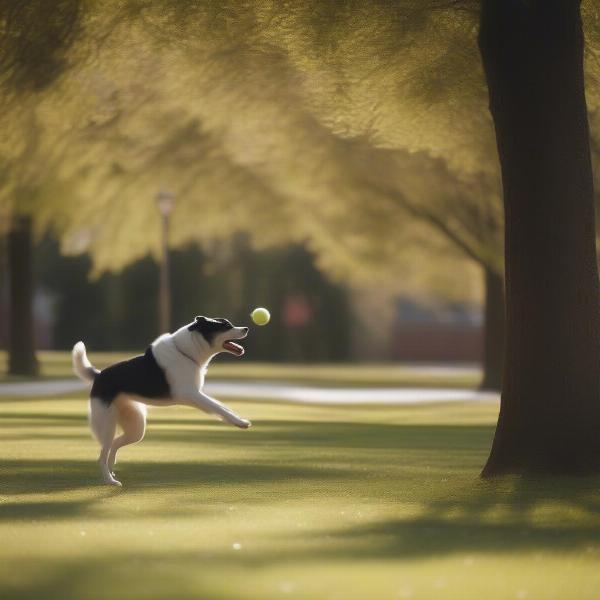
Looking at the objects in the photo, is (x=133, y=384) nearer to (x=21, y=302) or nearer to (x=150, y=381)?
(x=150, y=381)

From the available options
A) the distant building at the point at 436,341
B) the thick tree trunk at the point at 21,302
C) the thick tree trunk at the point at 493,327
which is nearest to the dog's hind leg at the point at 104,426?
the thick tree trunk at the point at 493,327

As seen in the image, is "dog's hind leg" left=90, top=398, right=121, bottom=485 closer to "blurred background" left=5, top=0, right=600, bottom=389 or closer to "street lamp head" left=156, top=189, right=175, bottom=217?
"blurred background" left=5, top=0, right=600, bottom=389

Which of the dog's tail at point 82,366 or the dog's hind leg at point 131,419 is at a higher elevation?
the dog's tail at point 82,366

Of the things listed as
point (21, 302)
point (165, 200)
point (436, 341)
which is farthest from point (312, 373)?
point (436, 341)

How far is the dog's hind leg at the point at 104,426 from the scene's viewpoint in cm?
1284

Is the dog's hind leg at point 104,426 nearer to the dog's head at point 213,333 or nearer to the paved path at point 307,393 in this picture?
the dog's head at point 213,333

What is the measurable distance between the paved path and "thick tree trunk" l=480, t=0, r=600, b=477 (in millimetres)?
16777

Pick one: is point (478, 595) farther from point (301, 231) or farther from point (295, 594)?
point (301, 231)

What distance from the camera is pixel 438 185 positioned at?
99.0 ft

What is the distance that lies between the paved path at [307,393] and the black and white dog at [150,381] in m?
16.5

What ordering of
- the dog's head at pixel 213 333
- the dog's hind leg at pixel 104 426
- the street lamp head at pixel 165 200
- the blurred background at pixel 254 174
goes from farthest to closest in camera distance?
the street lamp head at pixel 165 200 < the blurred background at pixel 254 174 < the dog's head at pixel 213 333 < the dog's hind leg at pixel 104 426

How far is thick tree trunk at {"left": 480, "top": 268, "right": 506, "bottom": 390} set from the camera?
1315 inches

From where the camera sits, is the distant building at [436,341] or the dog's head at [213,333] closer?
the dog's head at [213,333]

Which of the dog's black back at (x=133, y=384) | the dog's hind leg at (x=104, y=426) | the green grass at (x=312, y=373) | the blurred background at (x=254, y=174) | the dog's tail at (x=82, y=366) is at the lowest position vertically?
the green grass at (x=312, y=373)
